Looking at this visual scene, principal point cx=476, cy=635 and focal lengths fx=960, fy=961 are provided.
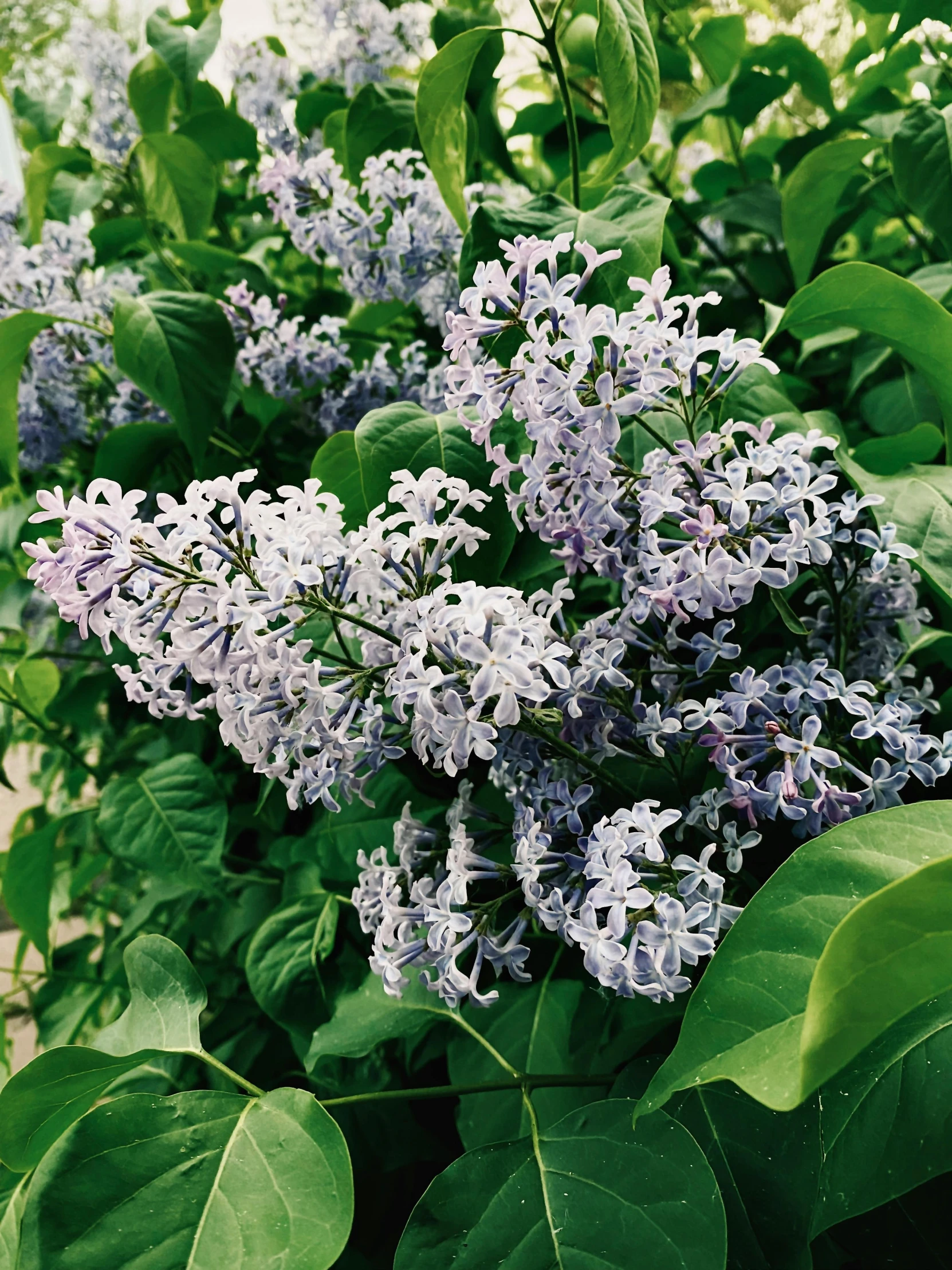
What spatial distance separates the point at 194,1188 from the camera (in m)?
0.33

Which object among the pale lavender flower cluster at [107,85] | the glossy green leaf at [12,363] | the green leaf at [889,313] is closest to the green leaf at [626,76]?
the green leaf at [889,313]

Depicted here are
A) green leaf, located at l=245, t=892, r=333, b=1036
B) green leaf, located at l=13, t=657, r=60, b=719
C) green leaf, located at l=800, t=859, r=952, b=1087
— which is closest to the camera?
green leaf, located at l=800, t=859, r=952, b=1087

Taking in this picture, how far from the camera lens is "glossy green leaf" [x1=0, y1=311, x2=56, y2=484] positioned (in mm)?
589

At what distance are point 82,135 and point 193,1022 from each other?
1.40m

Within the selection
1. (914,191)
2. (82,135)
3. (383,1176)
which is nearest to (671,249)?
(914,191)

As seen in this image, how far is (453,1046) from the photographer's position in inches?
19.9

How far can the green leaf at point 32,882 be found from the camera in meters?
0.72

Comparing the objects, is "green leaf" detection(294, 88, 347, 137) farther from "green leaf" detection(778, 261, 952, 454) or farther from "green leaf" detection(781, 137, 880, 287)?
"green leaf" detection(778, 261, 952, 454)

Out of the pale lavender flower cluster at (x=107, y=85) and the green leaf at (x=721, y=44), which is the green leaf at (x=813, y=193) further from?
the pale lavender flower cluster at (x=107, y=85)

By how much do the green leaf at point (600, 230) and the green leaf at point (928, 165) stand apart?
19 cm

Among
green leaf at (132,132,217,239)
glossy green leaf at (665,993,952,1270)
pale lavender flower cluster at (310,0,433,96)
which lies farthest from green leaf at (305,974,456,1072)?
pale lavender flower cluster at (310,0,433,96)

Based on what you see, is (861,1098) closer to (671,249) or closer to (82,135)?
(671,249)

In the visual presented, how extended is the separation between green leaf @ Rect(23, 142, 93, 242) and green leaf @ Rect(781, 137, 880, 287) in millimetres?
565

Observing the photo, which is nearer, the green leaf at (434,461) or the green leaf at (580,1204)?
the green leaf at (580,1204)
